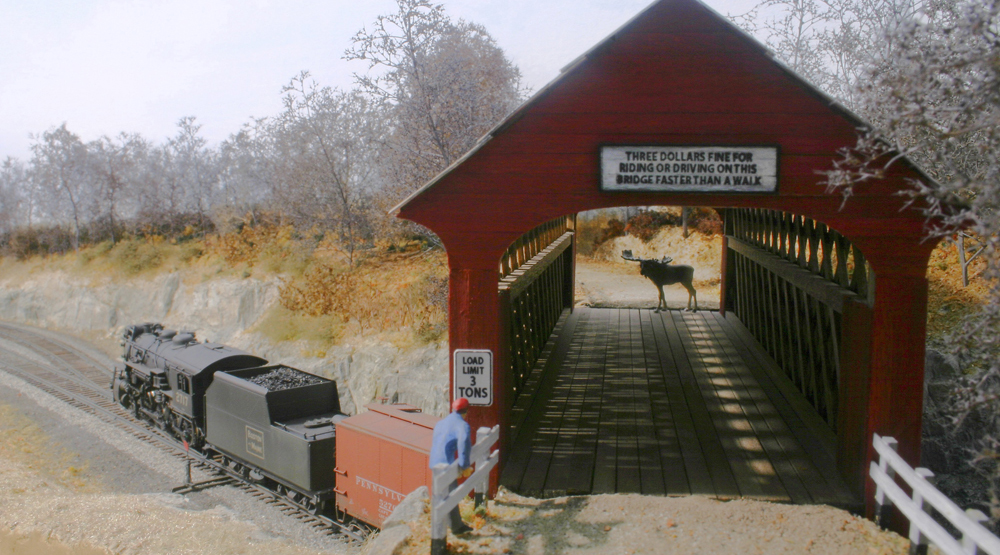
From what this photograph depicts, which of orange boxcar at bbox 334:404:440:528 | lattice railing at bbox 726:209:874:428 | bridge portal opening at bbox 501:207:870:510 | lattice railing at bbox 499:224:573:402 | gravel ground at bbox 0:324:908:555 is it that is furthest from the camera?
orange boxcar at bbox 334:404:440:528

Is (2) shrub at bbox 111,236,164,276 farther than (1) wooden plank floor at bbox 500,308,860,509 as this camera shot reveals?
Yes

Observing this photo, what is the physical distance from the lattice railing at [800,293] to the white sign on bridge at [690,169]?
1637 mm

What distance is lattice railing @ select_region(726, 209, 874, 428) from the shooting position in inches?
327

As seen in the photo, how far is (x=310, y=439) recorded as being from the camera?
41.8ft

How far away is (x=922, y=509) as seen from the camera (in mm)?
5516

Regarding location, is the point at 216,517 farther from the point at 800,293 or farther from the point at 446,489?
the point at 800,293

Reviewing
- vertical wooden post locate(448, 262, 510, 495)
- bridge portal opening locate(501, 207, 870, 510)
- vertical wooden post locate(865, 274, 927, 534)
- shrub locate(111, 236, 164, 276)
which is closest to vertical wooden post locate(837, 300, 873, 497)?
vertical wooden post locate(865, 274, 927, 534)

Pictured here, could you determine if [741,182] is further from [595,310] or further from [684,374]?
[595,310]

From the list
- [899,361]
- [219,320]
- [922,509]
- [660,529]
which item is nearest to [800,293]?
[899,361]

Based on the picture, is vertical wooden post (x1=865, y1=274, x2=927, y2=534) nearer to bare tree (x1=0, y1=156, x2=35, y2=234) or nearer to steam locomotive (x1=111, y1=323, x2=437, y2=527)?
steam locomotive (x1=111, y1=323, x2=437, y2=527)

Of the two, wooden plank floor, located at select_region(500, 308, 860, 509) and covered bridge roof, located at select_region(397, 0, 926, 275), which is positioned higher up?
covered bridge roof, located at select_region(397, 0, 926, 275)

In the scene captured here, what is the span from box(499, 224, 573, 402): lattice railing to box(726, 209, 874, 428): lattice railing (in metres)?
4.16

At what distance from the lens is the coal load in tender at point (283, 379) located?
1442 cm

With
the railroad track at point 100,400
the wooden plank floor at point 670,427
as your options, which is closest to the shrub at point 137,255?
the railroad track at point 100,400
